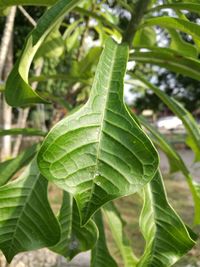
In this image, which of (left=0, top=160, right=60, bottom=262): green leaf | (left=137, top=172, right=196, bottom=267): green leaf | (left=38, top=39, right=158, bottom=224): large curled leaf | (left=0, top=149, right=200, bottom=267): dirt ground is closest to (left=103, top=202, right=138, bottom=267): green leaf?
(left=137, top=172, right=196, bottom=267): green leaf

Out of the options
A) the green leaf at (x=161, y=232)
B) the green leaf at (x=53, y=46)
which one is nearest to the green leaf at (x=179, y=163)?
the green leaf at (x=161, y=232)

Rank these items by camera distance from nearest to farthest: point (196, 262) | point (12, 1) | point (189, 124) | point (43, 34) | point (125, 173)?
1. point (125, 173)
2. point (43, 34)
3. point (12, 1)
4. point (189, 124)
5. point (196, 262)

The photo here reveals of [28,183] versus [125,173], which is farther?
[28,183]

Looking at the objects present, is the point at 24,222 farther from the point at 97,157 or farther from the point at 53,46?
the point at 53,46

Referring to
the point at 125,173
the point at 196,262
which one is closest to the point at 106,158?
the point at 125,173

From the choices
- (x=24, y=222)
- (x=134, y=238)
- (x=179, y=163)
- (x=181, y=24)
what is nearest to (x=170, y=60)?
(x=181, y=24)

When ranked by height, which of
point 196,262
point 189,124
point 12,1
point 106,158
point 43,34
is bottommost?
point 196,262

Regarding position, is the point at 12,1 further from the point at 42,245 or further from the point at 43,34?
the point at 42,245

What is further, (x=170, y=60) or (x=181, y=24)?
(x=170, y=60)
